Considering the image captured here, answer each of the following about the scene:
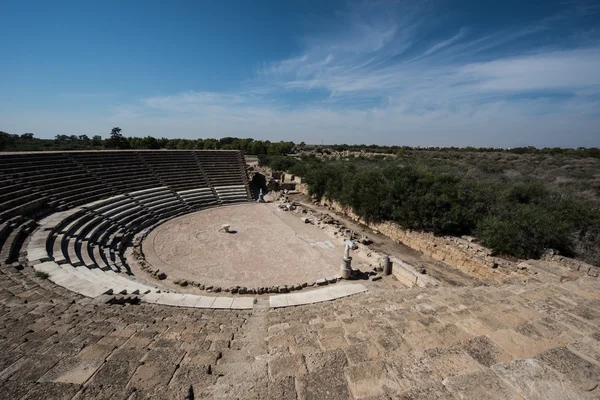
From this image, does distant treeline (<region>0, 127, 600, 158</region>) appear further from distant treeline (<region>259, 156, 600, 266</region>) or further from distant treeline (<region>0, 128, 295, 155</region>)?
distant treeline (<region>259, 156, 600, 266</region>)

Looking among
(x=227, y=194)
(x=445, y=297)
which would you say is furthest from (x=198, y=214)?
(x=445, y=297)

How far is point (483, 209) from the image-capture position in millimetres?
14680

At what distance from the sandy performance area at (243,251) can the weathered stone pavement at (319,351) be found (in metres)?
5.07

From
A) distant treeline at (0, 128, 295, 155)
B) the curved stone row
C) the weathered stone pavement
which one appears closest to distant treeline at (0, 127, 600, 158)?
distant treeline at (0, 128, 295, 155)

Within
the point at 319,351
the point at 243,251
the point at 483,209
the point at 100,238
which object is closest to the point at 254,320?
the point at 319,351

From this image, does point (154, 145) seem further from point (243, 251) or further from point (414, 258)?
point (414, 258)

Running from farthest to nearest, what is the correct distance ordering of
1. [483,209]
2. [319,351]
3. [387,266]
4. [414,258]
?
[483,209]
[414,258]
[387,266]
[319,351]

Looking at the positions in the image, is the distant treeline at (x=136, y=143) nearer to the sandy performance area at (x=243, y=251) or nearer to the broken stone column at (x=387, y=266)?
the sandy performance area at (x=243, y=251)

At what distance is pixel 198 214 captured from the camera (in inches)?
814

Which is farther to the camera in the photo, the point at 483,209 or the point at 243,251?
the point at 483,209

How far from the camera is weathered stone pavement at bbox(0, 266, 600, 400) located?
10.0 ft

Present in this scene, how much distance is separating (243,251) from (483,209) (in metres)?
13.8

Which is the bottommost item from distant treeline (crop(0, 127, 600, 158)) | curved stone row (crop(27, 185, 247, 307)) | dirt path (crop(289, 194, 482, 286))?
dirt path (crop(289, 194, 482, 286))

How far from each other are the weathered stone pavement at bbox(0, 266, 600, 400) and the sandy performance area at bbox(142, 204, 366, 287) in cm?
507
